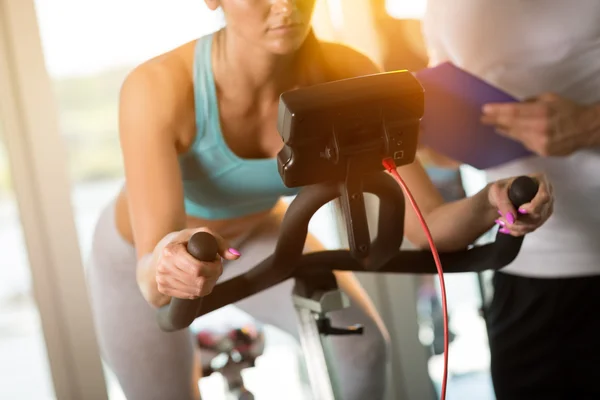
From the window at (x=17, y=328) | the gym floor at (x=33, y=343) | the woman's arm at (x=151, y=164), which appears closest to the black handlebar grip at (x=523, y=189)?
the woman's arm at (x=151, y=164)

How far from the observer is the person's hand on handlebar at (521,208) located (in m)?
1.03

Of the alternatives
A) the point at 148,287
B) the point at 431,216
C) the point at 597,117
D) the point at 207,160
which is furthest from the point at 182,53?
the point at 597,117

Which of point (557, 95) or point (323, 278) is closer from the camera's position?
point (323, 278)

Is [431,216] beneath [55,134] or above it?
beneath

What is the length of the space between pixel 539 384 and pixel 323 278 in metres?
0.70

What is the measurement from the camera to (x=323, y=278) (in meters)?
1.08

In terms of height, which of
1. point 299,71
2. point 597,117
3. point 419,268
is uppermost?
point 299,71

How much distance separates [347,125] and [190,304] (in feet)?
1.04

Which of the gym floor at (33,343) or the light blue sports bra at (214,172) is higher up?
the light blue sports bra at (214,172)

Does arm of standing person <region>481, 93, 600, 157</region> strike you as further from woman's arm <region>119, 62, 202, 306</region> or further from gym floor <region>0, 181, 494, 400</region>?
gym floor <region>0, 181, 494, 400</region>

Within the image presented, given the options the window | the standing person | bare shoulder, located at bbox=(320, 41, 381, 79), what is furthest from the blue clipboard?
the window

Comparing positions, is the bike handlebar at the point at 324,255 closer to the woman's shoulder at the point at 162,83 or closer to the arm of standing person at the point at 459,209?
the arm of standing person at the point at 459,209

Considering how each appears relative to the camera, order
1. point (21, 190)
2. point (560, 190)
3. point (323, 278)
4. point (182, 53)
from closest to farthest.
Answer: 1. point (323, 278)
2. point (182, 53)
3. point (560, 190)
4. point (21, 190)

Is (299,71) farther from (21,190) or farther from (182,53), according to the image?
(21,190)
